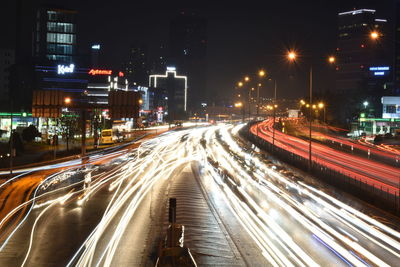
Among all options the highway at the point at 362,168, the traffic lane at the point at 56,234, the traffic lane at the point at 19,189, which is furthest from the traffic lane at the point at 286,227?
the traffic lane at the point at 19,189

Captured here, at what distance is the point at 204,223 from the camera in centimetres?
2070

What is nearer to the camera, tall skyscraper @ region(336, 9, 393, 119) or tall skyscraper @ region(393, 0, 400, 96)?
tall skyscraper @ region(393, 0, 400, 96)

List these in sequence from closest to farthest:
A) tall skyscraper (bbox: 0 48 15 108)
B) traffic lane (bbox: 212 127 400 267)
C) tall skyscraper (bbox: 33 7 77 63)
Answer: traffic lane (bbox: 212 127 400 267) → tall skyscraper (bbox: 33 7 77 63) → tall skyscraper (bbox: 0 48 15 108)

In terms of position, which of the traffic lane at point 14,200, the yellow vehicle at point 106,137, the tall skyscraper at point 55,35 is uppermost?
the tall skyscraper at point 55,35

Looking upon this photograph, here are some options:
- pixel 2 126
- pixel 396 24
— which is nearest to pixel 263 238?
pixel 2 126

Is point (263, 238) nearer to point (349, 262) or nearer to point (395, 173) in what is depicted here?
point (349, 262)

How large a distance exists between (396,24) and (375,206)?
132 metres

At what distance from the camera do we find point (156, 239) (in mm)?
17641

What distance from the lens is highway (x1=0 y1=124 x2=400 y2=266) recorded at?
49.5 ft

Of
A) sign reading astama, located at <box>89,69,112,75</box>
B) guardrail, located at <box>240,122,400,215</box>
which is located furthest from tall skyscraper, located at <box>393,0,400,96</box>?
guardrail, located at <box>240,122,400,215</box>

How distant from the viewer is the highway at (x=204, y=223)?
49.5 ft

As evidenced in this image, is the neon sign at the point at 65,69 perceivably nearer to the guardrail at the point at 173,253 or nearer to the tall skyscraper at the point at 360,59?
the tall skyscraper at the point at 360,59

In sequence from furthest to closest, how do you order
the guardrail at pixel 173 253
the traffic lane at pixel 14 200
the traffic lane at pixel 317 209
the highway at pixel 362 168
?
the highway at pixel 362 168 → the traffic lane at pixel 14 200 → the traffic lane at pixel 317 209 → the guardrail at pixel 173 253

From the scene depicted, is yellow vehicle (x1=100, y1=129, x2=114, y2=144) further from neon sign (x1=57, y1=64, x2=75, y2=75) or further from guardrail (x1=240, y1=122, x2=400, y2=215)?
neon sign (x1=57, y1=64, x2=75, y2=75)
